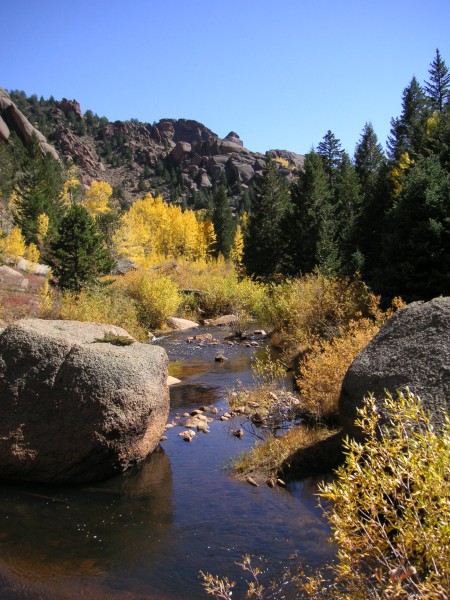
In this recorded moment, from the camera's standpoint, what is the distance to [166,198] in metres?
130

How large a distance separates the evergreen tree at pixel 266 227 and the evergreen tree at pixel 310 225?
5.11 meters

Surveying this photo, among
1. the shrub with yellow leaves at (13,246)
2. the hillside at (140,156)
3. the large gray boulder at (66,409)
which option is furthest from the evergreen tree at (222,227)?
the large gray boulder at (66,409)

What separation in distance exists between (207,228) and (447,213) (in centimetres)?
4999

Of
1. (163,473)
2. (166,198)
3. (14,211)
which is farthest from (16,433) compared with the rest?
(166,198)

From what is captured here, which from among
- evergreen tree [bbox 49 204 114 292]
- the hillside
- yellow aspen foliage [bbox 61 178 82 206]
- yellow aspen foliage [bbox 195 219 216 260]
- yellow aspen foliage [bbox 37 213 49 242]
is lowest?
evergreen tree [bbox 49 204 114 292]

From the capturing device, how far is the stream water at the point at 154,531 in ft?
16.9

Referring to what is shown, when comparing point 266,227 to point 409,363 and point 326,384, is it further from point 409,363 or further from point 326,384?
point 409,363

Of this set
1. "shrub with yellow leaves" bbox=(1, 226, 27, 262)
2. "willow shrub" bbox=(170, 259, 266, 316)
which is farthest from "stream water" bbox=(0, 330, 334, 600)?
"shrub with yellow leaves" bbox=(1, 226, 27, 262)

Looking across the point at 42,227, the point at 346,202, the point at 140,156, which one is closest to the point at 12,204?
the point at 42,227

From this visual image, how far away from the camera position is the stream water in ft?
16.9

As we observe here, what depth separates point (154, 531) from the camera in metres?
6.20

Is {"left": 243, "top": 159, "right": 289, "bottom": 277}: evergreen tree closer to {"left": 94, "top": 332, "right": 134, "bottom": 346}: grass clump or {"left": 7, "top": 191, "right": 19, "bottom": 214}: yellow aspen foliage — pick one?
{"left": 7, "top": 191, "right": 19, "bottom": 214}: yellow aspen foliage

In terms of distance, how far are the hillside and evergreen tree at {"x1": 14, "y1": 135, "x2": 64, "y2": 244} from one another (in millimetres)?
53987

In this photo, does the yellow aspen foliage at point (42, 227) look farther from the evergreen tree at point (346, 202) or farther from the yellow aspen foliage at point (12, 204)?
the evergreen tree at point (346, 202)
